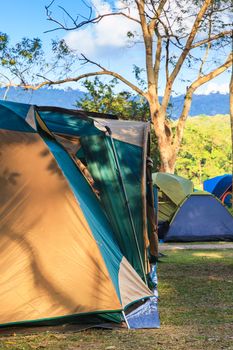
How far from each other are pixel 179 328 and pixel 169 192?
11.5m

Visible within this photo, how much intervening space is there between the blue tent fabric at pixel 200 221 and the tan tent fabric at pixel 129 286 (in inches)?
339

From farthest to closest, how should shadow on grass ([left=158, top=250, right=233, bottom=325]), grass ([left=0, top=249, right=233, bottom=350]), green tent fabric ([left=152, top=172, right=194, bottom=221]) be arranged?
green tent fabric ([left=152, top=172, right=194, bottom=221]) < shadow on grass ([left=158, top=250, right=233, bottom=325]) < grass ([left=0, top=249, right=233, bottom=350])

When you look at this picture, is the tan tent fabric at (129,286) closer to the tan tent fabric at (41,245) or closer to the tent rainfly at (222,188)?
the tan tent fabric at (41,245)

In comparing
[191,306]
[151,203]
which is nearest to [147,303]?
[191,306]

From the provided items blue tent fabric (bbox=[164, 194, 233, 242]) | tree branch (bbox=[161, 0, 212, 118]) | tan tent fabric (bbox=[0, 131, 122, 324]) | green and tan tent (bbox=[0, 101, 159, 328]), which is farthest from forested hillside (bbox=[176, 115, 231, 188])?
tan tent fabric (bbox=[0, 131, 122, 324])

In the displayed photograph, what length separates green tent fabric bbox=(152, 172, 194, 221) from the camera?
16578 mm

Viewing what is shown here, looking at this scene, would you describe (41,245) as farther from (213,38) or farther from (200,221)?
(213,38)

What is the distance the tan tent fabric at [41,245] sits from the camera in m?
5.64

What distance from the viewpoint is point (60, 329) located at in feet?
18.4

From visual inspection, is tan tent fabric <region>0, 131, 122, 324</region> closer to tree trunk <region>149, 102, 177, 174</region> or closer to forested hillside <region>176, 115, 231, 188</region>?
tree trunk <region>149, 102, 177, 174</region>

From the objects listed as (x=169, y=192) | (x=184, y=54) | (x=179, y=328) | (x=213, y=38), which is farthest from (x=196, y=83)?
(x=179, y=328)

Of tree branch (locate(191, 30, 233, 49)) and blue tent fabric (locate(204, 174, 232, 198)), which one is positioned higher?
tree branch (locate(191, 30, 233, 49))

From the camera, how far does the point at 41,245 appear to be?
230 inches

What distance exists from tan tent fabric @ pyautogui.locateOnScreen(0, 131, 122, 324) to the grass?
28cm
